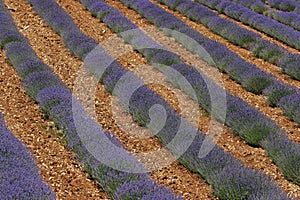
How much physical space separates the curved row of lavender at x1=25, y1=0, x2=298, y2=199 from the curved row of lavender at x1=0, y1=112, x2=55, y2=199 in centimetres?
144

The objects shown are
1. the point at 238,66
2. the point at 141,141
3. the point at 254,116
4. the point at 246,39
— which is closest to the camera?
the point at 141,141

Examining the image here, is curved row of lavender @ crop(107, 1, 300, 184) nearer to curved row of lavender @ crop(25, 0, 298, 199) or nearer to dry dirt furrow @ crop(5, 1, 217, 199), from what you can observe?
curved row of lavender @ crop(25, 0, 298, 199)

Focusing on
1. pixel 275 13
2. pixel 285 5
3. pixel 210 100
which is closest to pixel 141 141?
pixel 210 100

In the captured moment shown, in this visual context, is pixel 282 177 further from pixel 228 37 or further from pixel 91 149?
pixel 228 37

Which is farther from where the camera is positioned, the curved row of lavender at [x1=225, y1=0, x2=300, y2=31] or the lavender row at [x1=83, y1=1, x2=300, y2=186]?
the curved row of lavender at [x1=225, y1=0, x2=300, y2=31]

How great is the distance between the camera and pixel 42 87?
268 inches

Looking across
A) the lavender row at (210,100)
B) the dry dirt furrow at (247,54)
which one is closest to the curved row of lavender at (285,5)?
the dry dirt furrow at (247,54)

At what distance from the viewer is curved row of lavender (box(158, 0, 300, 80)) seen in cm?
817

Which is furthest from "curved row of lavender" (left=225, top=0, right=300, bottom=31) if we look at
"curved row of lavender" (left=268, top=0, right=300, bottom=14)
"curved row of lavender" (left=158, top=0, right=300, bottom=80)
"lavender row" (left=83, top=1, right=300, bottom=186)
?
"lavender row" (left=83, top=1, right=300, bottom=186)

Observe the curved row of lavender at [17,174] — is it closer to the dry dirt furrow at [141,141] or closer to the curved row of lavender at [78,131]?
the curved row of lavender at [78,131]

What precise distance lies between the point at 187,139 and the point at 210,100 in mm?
1339

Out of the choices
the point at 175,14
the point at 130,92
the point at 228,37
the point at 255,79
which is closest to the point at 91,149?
the point at 130,92

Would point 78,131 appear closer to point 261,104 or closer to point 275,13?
point 261,104

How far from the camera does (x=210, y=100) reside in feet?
21.6
